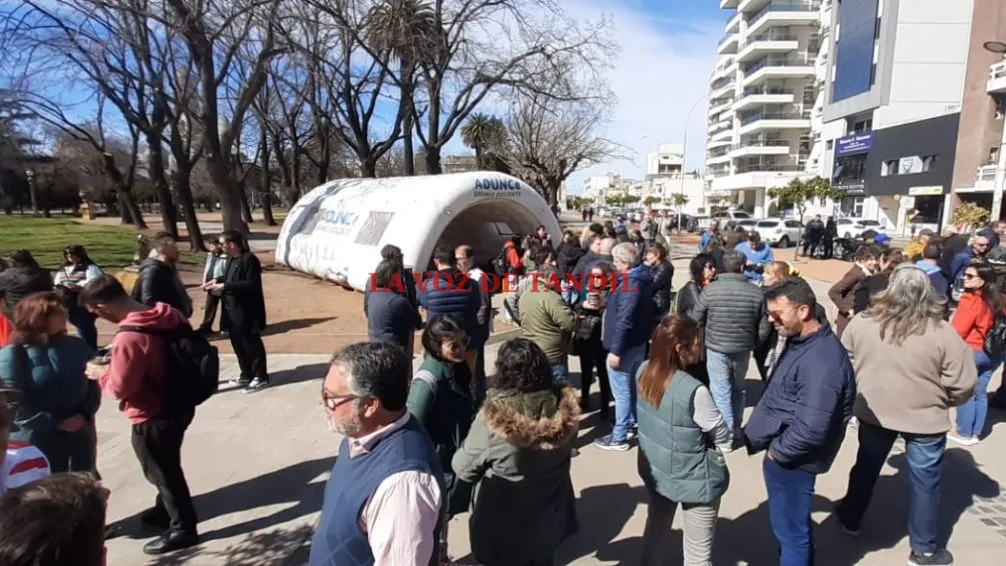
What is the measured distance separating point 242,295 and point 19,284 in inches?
74.8

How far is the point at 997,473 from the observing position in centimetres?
443

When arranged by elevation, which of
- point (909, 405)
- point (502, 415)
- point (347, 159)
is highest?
point (347, 159)

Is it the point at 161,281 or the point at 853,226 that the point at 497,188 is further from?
the point at 853,226

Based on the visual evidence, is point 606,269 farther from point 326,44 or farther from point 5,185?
point 5,185

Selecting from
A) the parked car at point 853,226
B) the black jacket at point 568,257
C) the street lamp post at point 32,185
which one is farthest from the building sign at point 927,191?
the street lamp post at point 32,185

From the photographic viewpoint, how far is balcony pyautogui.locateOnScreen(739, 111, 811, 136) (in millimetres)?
52888

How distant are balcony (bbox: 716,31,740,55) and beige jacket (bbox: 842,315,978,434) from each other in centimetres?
6749

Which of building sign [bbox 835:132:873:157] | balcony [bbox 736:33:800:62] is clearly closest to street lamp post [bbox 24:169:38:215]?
building sign [bbox 835:132:873:157]

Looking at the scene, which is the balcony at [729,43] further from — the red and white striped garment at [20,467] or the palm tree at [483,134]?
the red and white striped garment at [20,467]

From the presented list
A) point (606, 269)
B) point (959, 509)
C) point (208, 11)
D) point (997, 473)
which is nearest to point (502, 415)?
point (606, 269)

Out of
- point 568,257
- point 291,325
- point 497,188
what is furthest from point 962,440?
point 497,188

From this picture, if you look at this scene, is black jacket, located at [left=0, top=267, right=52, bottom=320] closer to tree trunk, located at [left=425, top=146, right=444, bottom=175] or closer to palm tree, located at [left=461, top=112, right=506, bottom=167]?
tree trunk, located at [left=425, top=146, right=444, bottom=175]

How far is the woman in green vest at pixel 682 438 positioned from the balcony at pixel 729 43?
68.3m

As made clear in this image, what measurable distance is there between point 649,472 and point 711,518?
37 cm
